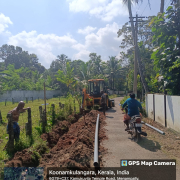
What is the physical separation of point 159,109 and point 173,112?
6.06 ft

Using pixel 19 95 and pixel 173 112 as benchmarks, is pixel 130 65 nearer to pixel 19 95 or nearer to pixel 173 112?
pixel 19 95

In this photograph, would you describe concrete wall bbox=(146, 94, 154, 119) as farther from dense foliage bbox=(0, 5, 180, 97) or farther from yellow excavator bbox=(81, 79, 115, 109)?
yellow excavator bbox=(81, 79, 115, 109)

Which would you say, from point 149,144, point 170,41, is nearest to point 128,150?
point 149,144

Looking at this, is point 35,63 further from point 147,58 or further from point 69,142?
point 69,142

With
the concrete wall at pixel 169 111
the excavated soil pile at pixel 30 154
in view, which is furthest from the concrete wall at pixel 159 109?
the excavated soil pile at pixel 30 154

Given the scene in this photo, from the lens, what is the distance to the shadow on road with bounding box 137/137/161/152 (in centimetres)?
600

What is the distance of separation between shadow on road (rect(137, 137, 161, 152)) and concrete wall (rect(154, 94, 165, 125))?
2.93 meters

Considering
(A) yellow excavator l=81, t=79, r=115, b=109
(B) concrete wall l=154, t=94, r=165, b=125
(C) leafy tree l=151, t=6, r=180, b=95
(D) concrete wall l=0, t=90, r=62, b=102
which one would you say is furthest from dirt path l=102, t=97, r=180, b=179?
(D) concrete wall l=0, t=90, r=62, b=102

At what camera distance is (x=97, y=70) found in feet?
173

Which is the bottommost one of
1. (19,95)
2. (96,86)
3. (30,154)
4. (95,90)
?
(30,154)

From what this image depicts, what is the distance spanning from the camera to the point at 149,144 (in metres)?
6.41

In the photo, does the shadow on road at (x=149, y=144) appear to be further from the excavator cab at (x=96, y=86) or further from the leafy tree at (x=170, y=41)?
the excavator cab at (x=96, y=86)

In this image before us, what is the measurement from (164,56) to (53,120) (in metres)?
6.57

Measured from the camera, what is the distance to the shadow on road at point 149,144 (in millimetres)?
6001
